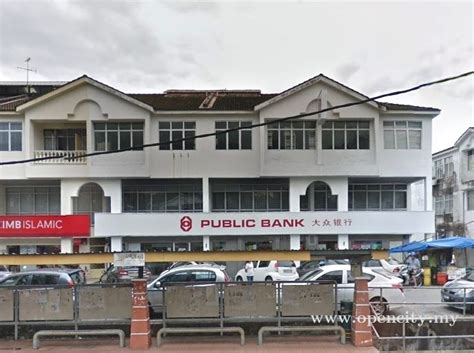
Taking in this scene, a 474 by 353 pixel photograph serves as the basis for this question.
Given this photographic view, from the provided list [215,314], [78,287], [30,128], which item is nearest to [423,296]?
[215,314]

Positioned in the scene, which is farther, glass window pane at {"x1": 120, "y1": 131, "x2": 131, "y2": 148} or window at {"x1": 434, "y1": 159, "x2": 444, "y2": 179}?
window at {"x1": 434, "y1": 159, "x2": 444, "y2": 179}

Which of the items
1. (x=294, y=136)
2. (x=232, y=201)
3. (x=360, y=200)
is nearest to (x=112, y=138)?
(x=232, y=201)

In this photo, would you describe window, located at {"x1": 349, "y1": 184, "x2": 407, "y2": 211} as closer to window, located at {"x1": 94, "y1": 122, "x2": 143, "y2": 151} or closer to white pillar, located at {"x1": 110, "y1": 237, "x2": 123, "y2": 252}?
window, located at {"x1": 94, "y1": 122, "x2": 143, "y2": 151}

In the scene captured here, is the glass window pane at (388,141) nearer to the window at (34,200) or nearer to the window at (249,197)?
the window at (249,197)

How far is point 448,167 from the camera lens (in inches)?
1705

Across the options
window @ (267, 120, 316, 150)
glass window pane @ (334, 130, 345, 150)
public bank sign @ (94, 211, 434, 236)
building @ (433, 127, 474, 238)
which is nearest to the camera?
public bank sign @ (94, 211, 434, 236)

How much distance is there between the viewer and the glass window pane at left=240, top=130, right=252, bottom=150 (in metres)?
29.0

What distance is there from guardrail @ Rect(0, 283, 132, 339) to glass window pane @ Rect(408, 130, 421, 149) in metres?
24.4

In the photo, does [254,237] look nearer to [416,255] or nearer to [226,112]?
[226,112]

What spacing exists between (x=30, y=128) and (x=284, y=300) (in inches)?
959

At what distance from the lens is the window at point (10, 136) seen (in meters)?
28.8

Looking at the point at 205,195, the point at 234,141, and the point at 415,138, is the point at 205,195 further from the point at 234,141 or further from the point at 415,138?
the point at 415,138

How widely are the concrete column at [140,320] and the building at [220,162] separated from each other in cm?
1759

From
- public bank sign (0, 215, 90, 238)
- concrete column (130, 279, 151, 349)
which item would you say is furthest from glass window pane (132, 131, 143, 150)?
concrete column (130, 279, 151, 349)
